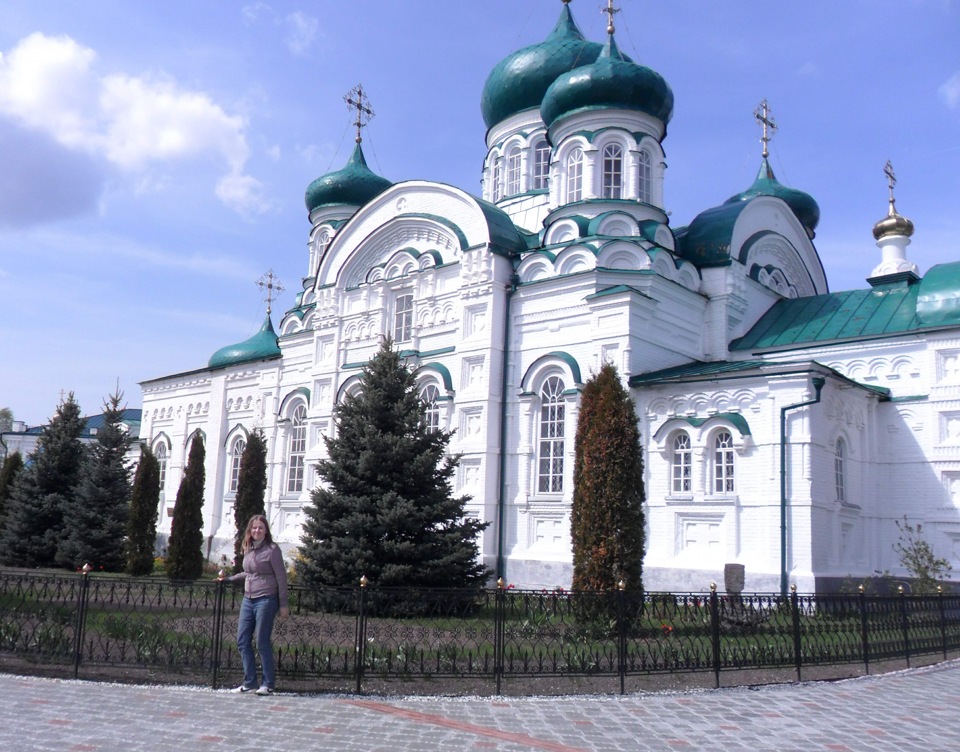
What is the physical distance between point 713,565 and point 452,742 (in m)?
9.59

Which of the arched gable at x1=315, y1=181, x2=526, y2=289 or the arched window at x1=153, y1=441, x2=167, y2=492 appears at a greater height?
the arched gable at x1=315, y1=181, x2=526, y2=289

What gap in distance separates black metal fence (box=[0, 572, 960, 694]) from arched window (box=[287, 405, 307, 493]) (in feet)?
39.9

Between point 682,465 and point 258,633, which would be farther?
point 682,465

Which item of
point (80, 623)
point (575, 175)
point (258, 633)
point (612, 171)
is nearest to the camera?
point (258, 633)

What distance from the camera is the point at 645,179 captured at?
18484mm

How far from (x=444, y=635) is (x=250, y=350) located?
62.9ft

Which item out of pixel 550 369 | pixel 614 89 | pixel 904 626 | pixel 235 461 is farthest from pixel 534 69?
pixel 904 626

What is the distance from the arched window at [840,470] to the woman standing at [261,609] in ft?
34.3

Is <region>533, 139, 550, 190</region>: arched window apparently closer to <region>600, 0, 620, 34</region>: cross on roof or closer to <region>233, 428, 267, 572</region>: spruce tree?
<region>600, 0, 620, 34</region>: cross on roof

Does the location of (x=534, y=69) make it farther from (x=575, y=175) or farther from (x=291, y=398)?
(x=291, y=398)

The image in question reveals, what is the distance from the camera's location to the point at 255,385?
79.4ft

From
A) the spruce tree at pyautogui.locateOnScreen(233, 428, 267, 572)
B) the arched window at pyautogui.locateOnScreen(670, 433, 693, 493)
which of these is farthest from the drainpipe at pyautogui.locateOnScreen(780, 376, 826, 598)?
the spruce tree at pyautogui.locateOnScreen(233, 428, 267, 572)

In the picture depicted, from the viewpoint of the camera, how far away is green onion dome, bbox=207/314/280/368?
82.9 ft

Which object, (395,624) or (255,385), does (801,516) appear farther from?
(255,385)
